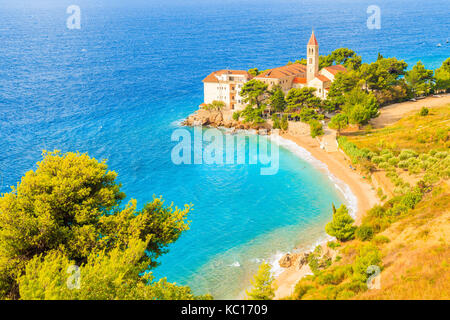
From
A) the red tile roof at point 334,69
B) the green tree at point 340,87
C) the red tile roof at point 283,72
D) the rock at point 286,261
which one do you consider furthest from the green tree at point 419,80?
the rock at point 286,261

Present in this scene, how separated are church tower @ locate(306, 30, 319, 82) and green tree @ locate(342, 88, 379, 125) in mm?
10276

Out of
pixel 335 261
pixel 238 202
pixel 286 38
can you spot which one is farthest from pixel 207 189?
pixel 286 38

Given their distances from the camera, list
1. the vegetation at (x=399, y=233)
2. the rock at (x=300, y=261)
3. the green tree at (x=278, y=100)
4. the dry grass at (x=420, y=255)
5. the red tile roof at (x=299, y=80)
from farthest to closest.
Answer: the red tile roof at (x=299, y=80), the green tree at (x=278, y=100), the rock at (x=300, y=261), the vegetation at (x=399, y=233), the dry grass at (x=420, y=255)

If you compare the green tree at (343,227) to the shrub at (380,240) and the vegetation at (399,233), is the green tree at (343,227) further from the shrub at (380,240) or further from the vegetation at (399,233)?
the shrub at (380,240)

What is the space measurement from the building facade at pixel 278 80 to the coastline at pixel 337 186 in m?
13.4

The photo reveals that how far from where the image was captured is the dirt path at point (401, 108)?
220ft

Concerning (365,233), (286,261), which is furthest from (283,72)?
(286,261)

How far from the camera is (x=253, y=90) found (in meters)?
69.6

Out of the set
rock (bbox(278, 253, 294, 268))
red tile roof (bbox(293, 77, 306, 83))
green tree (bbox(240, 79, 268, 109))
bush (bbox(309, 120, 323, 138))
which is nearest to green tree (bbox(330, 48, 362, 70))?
red tile roof (bbox(293, 77, 306, 83))

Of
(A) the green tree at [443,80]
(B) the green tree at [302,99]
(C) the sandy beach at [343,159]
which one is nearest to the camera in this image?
(C) the sandy beach at [343,159]

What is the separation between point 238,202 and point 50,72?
318 feet

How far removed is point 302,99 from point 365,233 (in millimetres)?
38701

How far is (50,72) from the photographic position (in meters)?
118
